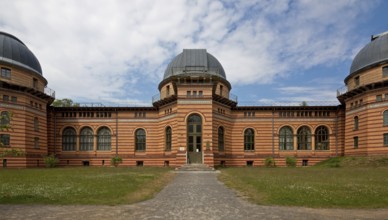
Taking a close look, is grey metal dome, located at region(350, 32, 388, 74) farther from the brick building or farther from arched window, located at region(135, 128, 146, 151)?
arched window, located at region(135, 128, 146, 151)

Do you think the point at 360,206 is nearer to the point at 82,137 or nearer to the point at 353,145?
the point at 353,145

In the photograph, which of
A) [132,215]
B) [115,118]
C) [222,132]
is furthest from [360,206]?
[115,118]

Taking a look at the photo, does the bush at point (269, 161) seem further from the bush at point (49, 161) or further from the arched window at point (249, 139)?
the bush at point (49, 161)

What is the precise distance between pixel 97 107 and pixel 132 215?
41.3 metres

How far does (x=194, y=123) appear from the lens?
141ft

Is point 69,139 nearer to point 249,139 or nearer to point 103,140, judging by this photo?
point 103,140

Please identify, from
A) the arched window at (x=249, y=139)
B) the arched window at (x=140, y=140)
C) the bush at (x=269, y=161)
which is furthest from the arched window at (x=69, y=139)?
the bush at (x=269, y=161)

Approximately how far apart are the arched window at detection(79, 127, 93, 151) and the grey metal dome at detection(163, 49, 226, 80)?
16026mm

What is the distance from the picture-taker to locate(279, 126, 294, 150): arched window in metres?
49.5

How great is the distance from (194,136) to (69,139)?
847 inches

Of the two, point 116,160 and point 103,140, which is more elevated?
point 103,140

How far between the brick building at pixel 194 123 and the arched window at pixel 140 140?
160 mm

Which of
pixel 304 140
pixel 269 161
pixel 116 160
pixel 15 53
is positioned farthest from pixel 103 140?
pixel 304 140

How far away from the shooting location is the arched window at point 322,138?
161 feet
